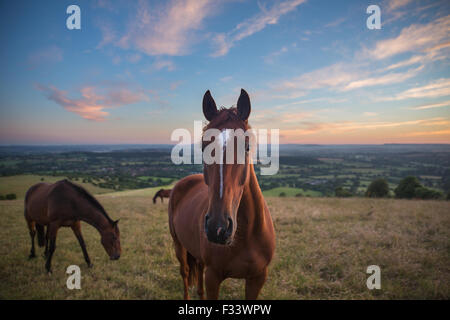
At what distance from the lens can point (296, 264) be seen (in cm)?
513

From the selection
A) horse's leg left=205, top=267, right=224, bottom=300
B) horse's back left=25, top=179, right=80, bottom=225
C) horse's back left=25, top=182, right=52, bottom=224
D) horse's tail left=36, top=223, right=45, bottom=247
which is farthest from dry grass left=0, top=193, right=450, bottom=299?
horse's leg left=205, top=267, right=224, bottom=300

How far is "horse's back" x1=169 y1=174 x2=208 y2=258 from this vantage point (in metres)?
3.10

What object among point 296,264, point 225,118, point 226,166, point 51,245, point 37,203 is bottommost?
point 296,264

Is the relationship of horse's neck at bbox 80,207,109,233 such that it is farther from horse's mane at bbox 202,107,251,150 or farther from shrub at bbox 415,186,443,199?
shrub at bbox 415,186,443,199

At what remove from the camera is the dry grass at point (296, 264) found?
4.07m

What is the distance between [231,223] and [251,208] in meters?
0.77

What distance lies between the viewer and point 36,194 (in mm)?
6008

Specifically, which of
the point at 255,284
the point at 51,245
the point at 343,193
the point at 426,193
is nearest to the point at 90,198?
the point at 51,245

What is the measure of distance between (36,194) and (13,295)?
3.01m

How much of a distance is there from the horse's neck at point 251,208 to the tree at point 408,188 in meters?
26.3

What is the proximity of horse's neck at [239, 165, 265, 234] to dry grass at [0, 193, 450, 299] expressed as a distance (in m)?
2.47

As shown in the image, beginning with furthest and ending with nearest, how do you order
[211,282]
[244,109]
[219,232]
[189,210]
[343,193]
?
[343,193]
[189,210]
[211,282]
[244,109]
[219,232]

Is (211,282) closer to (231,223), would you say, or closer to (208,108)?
(231,223)
